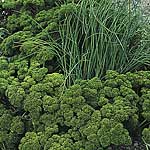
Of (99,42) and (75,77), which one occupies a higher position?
(99,42)

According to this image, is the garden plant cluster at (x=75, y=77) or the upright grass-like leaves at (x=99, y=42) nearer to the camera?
the garden plant cluster at (x=75, y=77)

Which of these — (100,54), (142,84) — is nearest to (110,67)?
(100,54)

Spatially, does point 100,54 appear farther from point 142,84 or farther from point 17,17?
point 17,17

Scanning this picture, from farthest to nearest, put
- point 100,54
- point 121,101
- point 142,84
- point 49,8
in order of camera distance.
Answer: point 49,8 < point 100,54 < point 142,84 < point 121,101

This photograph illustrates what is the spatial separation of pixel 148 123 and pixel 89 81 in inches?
16.8

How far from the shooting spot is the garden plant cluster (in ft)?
7.84

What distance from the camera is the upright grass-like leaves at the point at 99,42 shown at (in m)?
2.78

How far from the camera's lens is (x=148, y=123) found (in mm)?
2502

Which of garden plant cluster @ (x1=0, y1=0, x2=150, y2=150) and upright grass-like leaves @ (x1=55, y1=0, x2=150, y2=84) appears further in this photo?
upright grass-like leaves @ (x1=55, y1=0, x2=150, y2=84)

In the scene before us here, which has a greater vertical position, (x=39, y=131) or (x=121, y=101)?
(x=121, y=101)

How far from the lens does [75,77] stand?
2.76m

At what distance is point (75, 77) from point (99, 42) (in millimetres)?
299

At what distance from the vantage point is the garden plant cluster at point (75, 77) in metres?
2.39

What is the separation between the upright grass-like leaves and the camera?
278 cm
